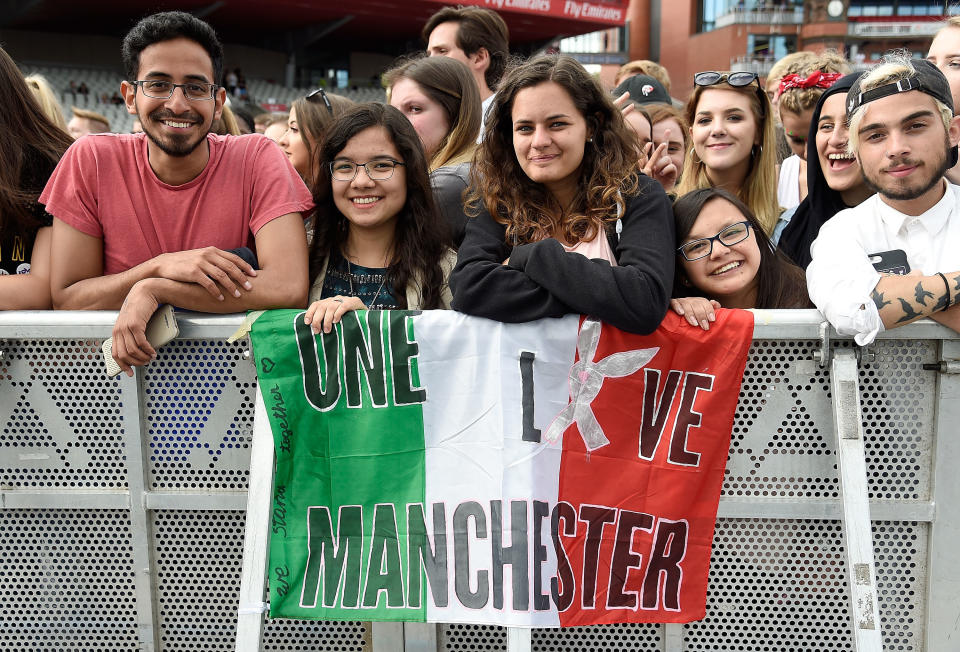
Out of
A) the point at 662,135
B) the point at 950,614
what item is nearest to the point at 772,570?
the point at 950,614

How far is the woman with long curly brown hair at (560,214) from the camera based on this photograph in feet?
7.36

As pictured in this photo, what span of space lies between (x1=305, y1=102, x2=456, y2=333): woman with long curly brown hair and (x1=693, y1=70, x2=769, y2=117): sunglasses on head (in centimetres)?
168

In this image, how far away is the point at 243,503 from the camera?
2.36 m

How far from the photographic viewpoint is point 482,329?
7.50 feet

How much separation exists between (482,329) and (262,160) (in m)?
1.22

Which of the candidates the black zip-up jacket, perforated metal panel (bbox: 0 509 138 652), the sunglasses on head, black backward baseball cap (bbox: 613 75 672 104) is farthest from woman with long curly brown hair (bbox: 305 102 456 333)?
black backward baseball cap (bbox: 613 75 672 104)

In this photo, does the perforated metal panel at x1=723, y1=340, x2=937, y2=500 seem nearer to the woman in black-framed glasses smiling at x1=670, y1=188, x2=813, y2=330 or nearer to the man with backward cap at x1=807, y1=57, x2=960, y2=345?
the man with backward cap at x1=807, y1=57, x2=960, y2=345

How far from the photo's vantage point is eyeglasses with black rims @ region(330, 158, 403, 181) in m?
2.87

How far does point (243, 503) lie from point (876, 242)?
225 cm

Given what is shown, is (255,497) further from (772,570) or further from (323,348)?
(772,570)

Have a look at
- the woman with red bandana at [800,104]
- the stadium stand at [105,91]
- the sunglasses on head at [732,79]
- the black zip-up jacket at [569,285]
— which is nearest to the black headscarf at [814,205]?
the sunglasses on head at [732,79]

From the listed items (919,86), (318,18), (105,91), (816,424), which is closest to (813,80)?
(919,86)

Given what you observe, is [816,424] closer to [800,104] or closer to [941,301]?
[941,301]

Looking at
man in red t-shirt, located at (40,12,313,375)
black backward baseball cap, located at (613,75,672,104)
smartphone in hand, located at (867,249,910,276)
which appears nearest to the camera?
smartphone in hand, located at (867,249,910,276)
